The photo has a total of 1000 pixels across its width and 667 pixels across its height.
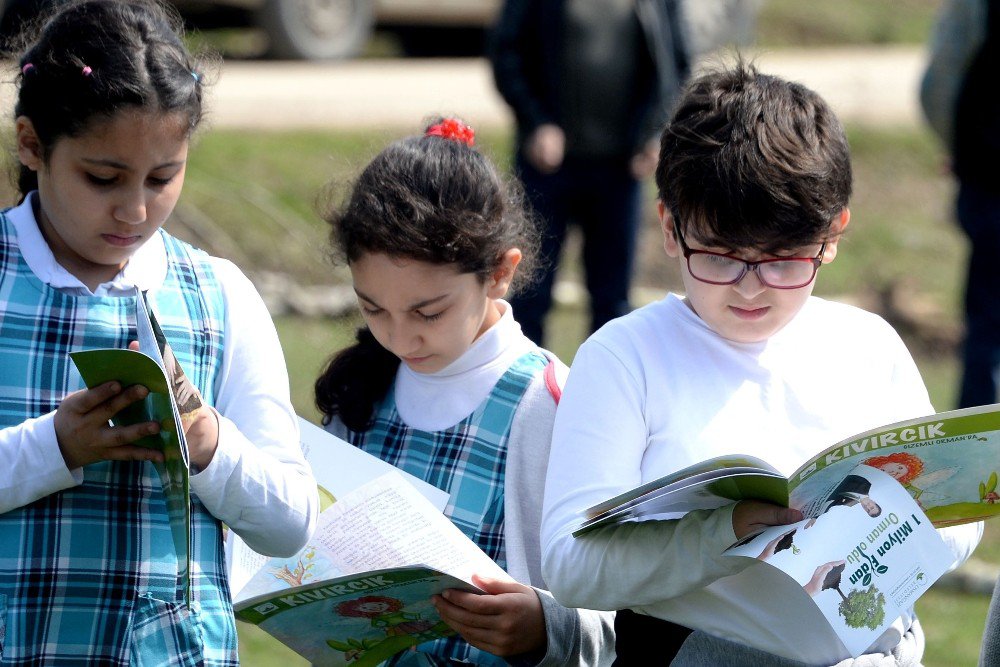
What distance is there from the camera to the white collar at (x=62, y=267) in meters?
2.11

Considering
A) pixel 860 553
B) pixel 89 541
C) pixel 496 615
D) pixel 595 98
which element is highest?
pixel 595 98

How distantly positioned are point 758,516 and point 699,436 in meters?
0.16

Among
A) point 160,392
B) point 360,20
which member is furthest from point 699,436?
point 360,20

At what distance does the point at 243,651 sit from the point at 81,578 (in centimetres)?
167

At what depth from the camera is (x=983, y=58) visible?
15.5ft

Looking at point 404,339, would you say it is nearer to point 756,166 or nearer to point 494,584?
point 494,584

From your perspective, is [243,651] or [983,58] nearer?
[243,651]

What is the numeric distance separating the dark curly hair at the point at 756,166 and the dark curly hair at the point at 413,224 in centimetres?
40

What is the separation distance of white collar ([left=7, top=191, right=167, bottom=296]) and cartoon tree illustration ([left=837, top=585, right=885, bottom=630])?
3.46 ft

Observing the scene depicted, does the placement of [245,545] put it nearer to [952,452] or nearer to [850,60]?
[952,452]

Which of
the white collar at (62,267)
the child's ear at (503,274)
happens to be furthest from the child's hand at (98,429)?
the child's ear at (503,274)

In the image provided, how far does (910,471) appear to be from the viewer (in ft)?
6.26

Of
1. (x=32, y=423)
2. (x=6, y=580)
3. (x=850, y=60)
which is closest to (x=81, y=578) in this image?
(x=6, y=580)

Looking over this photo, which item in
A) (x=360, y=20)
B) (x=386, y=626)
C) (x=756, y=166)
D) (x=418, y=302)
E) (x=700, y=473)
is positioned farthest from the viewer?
(x=360, y=20)
